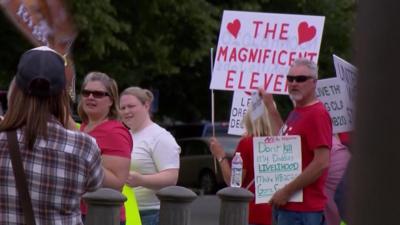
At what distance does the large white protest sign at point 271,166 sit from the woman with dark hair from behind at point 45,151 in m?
2.91

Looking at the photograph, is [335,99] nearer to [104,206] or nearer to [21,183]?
[104,206]

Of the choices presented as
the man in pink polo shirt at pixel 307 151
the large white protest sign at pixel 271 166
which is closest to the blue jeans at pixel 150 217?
the large white protest sign at pixel 271 166

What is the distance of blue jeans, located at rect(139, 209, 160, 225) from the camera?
678 cm

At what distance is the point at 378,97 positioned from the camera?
189 cm

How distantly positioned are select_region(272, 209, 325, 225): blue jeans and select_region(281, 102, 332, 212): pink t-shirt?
0.03 metres

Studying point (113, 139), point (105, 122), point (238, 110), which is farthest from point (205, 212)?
point (113, 139)

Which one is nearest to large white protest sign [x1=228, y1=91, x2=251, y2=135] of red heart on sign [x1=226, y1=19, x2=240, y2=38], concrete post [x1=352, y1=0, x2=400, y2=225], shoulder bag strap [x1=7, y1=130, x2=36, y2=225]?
red heart on sign [x1=226, y1=19, x2=240, y2=38]

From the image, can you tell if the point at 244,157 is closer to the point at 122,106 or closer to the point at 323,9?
the point at 122,106

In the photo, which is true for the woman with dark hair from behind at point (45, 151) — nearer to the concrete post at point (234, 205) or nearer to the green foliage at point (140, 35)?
the concrete post at point (234, 205)

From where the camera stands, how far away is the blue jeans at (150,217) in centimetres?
678

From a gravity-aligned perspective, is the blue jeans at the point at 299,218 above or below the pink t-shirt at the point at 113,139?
below

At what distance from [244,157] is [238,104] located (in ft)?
4.01

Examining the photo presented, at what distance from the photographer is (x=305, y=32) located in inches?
329

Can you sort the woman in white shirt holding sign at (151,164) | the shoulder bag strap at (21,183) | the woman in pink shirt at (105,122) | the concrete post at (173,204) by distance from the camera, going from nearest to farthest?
1. the shoulder bag strap at (21,183)
2. the woman in pink shirt at (105,122)
3. the woman in white shirt holding sign at (151,164)
4. the concrete post at (173,204)
